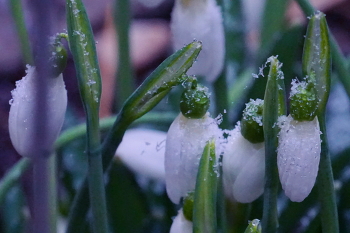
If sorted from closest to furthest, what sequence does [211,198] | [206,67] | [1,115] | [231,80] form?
1. [211,198]
2. [206,67]
3. [231,80]
4. [1,115]

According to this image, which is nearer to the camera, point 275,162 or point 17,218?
point 275,162

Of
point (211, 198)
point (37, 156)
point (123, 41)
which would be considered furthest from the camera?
point (123, 41)

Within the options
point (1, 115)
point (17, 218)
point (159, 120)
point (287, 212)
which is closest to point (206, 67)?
point (159, 120)

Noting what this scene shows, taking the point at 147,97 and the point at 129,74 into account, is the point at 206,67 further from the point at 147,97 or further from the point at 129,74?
the point at 129,74

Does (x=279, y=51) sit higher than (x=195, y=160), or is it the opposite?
(x=279, y=51)

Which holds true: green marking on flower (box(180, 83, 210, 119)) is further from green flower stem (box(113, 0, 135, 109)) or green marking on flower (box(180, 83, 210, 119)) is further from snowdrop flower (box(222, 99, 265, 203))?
green flower stem (box(113, 0, 135, 109))

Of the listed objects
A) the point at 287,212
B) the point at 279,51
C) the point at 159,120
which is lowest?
the point at 287,212
